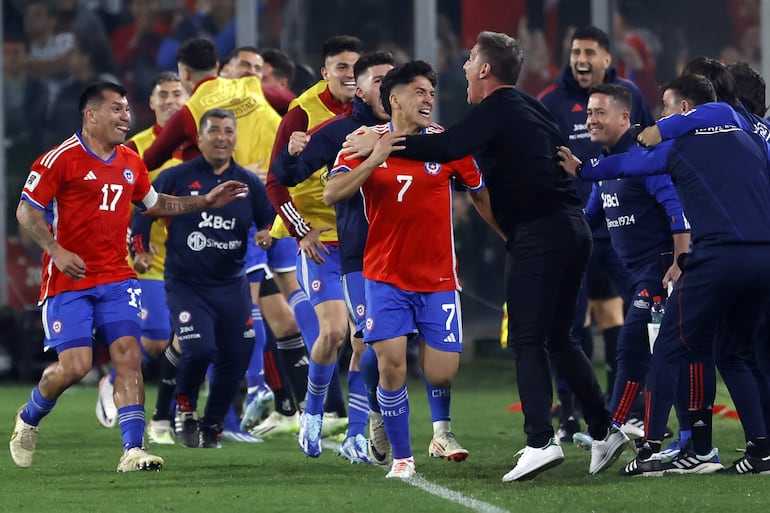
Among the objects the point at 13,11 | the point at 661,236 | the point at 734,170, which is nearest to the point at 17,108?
the point at 13,11

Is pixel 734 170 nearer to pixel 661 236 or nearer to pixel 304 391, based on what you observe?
pixel 661 236

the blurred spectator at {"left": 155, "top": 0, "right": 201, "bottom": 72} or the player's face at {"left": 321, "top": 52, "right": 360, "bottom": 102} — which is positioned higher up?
the blurred spectator at {"left": 155, "top": 0, "right": 201, "bottom": 72}

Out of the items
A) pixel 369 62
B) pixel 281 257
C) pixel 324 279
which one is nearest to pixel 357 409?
pixel 324 279

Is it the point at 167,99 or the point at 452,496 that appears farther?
the point at 167,99

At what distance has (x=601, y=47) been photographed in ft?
34.3

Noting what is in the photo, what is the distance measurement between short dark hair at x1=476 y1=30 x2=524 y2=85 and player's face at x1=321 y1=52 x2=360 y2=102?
2.08 m

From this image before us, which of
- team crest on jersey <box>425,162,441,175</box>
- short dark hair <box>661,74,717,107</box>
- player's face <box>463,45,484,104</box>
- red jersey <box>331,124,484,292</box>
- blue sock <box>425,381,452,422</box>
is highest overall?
player's face <box>463,45,484,104</box>

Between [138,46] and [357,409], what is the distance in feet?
26.1

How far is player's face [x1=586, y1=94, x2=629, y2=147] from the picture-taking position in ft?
29.3

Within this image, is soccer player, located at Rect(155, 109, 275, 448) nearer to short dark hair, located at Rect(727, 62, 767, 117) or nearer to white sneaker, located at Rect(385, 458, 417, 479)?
white sneaker, located at Rect(385, 458, 417, 479)

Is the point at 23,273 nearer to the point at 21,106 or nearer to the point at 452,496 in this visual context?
the point at 21,106

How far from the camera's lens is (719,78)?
317 inches

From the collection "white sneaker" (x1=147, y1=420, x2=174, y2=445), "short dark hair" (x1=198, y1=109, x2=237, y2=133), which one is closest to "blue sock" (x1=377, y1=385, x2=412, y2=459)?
"white sneaker" (x1=147, y1=420, x2=174, y2=445)

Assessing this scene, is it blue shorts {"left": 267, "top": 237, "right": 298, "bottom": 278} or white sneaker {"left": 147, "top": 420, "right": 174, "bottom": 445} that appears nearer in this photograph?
white sneaker {"left": 147, "top": 420, "right": 174, "bottom": 445}
